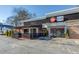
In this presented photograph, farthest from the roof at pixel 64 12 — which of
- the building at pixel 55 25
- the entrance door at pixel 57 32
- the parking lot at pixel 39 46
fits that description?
the parking lot at pixel 39 46

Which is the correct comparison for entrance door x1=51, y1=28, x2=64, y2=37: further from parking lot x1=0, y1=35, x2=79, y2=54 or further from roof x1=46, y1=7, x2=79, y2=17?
roof x1=46, y1=7, x2=79, y2=17

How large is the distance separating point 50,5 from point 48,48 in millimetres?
1122

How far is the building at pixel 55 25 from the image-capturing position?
6344mm

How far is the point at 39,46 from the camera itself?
20.8 ft

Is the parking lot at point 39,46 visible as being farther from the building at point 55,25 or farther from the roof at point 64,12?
the roof at point 64,12

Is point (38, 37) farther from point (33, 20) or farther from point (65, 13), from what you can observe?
point (65, 13)

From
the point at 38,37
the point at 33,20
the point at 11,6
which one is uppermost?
the point at 11,6

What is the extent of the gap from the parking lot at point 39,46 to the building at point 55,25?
0.17m

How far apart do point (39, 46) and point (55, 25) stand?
706mm

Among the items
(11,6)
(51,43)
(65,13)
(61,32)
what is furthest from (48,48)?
(11,6)

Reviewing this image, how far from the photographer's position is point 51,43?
6.33 meters

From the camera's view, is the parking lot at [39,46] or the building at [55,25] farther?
the building at [55,25]

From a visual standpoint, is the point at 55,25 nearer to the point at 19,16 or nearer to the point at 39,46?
the point at 39,46
